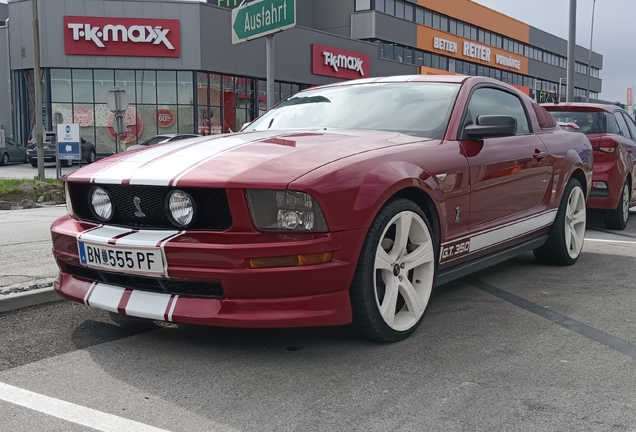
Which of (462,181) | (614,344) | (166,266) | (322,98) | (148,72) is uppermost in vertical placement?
(148,72)

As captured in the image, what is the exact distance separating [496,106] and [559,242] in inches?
53.6

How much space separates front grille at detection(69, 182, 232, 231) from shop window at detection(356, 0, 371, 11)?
1576 inches

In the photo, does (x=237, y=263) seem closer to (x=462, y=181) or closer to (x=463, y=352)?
(x=463, y=352)

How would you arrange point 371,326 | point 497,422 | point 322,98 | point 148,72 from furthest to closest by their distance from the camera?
point 148,72
point 322,98
point 371,326
point 497,422

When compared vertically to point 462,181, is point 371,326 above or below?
below

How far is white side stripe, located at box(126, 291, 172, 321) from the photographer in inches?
127

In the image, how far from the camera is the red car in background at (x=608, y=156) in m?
8.31

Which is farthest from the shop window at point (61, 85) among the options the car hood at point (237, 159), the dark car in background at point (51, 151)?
the car hood at point (237, 159)

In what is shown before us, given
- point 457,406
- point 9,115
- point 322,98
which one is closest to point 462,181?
point 322,98

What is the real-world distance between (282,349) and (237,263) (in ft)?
2.05

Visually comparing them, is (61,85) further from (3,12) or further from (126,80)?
(3,12)

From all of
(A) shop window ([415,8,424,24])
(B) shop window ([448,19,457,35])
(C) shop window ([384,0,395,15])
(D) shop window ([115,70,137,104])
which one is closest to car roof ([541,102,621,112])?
(D) shop window ([115,70,137,104])

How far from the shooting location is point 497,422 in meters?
2.62

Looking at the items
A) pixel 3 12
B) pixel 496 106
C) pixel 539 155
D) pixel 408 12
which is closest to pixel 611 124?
pixel 539 155
